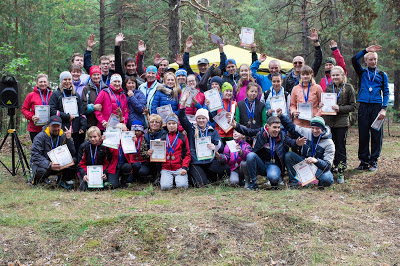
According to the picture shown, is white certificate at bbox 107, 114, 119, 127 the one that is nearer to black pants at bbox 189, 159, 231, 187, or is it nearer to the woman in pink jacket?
the woman in pink jacket

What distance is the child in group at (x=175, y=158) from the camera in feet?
22.0

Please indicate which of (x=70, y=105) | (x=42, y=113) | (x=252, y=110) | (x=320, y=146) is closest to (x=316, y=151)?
(x=320, y=146)

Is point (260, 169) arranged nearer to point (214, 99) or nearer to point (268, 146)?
point (268, 146)

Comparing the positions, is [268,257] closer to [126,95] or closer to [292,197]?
[292,197]

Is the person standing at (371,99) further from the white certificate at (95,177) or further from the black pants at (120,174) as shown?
the white certificate at (95,177)

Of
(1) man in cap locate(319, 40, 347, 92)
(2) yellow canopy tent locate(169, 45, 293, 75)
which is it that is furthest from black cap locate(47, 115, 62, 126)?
(2) yellow canopy tent locate(169, 45, 293, 75)

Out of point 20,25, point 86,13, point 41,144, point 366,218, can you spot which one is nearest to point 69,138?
point 41,144

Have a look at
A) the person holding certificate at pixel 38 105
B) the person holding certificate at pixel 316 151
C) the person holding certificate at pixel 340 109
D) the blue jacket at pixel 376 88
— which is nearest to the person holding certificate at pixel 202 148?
the person holding certificate at pixel 316 151

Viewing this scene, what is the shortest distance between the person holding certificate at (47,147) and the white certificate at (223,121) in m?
2.65

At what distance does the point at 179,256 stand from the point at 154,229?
538 millimetres

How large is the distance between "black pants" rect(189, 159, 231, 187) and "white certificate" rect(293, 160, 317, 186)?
137 cm

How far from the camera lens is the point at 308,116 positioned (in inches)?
262

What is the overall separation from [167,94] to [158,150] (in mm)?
1173

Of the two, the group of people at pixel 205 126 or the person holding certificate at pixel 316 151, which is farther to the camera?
the group of people at pixel 205 126
